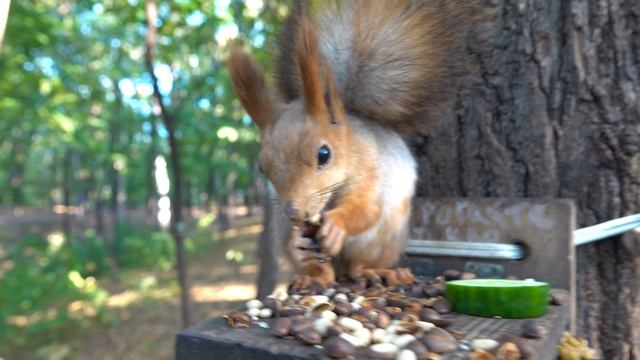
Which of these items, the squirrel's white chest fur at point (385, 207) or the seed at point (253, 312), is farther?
the squirrel's white chest fur at point (385, 207)

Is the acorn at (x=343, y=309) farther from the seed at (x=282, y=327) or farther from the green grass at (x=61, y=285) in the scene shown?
the green grass at (x=61, y=285)

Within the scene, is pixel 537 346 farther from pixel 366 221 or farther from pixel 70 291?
pixel 70 291

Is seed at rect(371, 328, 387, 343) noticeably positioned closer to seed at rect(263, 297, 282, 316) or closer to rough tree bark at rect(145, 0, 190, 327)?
seed at rect(263, 297, 282, 316)

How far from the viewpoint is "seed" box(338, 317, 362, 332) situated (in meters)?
0.81

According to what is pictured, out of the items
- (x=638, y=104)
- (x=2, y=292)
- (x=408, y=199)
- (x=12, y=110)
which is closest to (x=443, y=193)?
(x=408, y=199)

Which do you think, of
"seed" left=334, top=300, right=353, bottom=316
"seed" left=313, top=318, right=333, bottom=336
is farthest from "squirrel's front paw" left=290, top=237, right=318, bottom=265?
"seed" left=313, top=318, right=333, bottom=336

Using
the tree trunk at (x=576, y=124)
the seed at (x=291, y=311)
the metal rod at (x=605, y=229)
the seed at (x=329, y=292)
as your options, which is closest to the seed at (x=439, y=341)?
the seed at (x=291, y=311)

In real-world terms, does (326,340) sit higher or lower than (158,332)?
higher

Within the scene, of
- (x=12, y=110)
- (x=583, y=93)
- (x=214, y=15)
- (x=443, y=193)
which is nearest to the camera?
(x=583, y=93)

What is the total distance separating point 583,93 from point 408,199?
0.49 metres

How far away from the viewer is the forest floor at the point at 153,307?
5.49 meters

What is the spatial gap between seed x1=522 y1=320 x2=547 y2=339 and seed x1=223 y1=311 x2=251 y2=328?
16.7 inches

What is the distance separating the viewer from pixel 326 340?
761 millimetres

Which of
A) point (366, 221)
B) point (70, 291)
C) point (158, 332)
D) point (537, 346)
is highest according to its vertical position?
point (366, 221)
